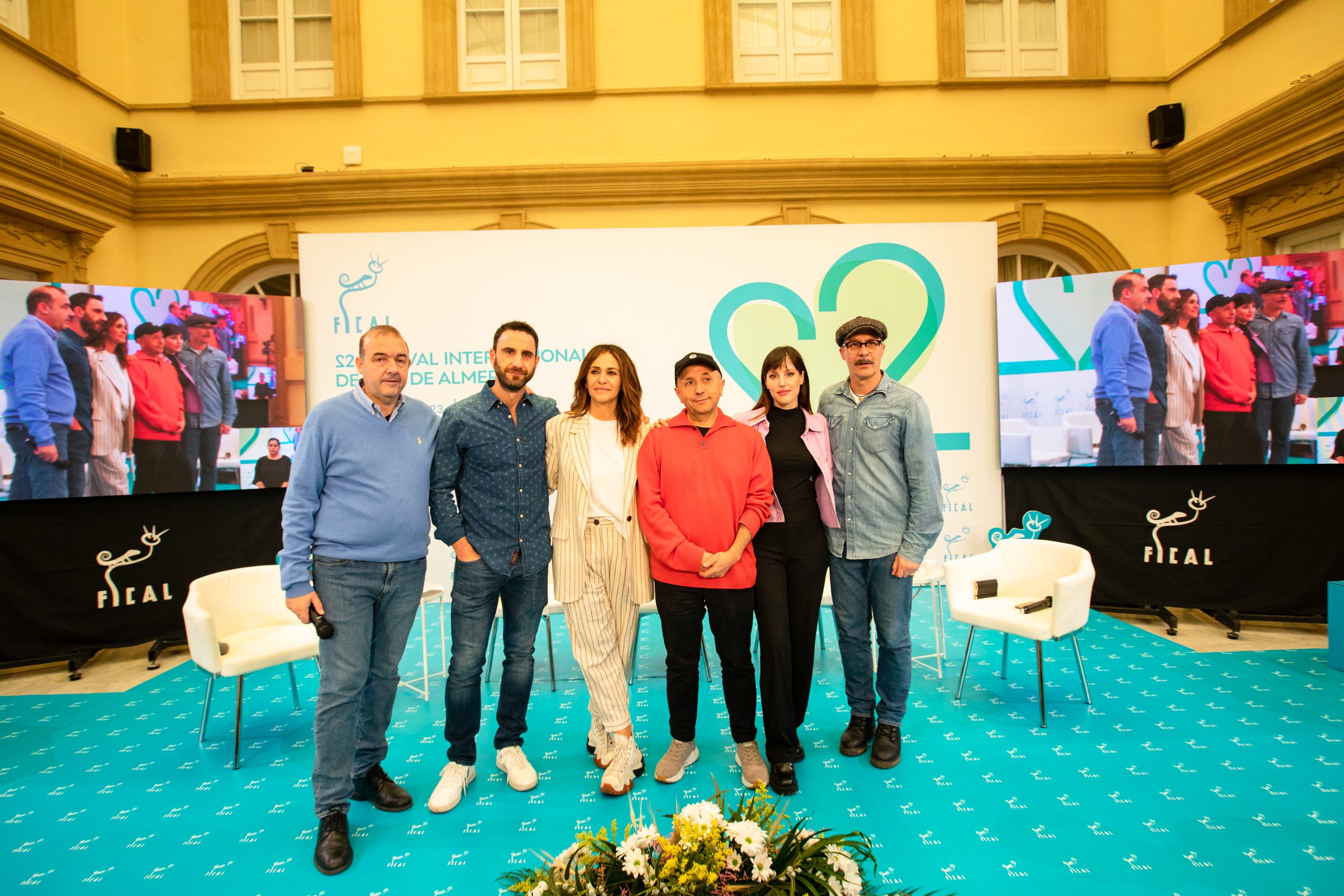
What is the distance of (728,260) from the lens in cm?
532

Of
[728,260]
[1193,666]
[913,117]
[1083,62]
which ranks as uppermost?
[1083,62]

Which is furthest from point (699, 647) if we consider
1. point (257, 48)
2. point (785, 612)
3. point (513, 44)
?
point (257, 48)

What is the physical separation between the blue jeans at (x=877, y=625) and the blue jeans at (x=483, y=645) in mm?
1182

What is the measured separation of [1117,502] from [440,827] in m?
4.67

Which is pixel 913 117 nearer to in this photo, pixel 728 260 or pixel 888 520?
pixel 728 260

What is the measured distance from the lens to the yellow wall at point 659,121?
630 cm

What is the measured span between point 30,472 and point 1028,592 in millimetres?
5705

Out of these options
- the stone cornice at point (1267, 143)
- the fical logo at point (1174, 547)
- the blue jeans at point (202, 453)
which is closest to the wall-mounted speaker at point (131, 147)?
the blue jeans at point (202, 453)

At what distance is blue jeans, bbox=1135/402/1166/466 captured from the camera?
454 cm

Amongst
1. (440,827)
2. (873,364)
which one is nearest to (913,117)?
(873,364)

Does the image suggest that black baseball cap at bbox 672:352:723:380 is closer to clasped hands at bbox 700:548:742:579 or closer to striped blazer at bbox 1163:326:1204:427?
clasped hands at bbox 700:548:742:579

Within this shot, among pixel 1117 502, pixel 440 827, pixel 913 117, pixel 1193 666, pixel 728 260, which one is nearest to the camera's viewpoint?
pixel 440 827

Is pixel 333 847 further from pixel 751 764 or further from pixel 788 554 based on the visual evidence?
pixel 788 554

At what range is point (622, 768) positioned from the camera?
97.3 inches
